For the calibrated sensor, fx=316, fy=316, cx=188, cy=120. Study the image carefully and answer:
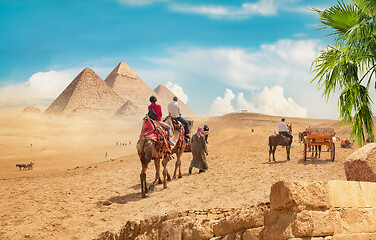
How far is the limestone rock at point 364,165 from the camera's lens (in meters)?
5.40

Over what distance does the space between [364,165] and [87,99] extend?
397 feet

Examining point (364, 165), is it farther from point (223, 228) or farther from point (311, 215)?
point (223, 228)

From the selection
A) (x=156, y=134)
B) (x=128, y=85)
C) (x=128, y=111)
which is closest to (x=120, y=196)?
(x=156, y=134)

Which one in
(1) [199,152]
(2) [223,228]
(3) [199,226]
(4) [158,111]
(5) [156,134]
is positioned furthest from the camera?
(1) [199,152]

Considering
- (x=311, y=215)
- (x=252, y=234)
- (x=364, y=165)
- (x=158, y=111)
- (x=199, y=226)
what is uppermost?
(x=158, y=111)

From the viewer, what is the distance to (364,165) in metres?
5.47

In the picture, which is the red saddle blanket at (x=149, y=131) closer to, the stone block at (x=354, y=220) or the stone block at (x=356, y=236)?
the stone block at (x=354, y=220)

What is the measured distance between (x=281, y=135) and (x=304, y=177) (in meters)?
4.57

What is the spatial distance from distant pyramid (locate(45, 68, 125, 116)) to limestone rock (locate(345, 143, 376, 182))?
114267mm

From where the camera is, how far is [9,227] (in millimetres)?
7785

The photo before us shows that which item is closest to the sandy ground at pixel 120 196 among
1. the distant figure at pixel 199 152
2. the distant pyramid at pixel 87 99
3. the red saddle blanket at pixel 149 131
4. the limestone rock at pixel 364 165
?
the distant figure at pixel 199 152

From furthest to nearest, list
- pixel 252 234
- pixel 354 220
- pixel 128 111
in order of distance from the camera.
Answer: pixel 128 111
pixel 252 234
pixel 354 220

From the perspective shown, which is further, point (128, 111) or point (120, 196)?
point (128, 111)

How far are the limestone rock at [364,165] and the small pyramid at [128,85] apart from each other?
13632cm
